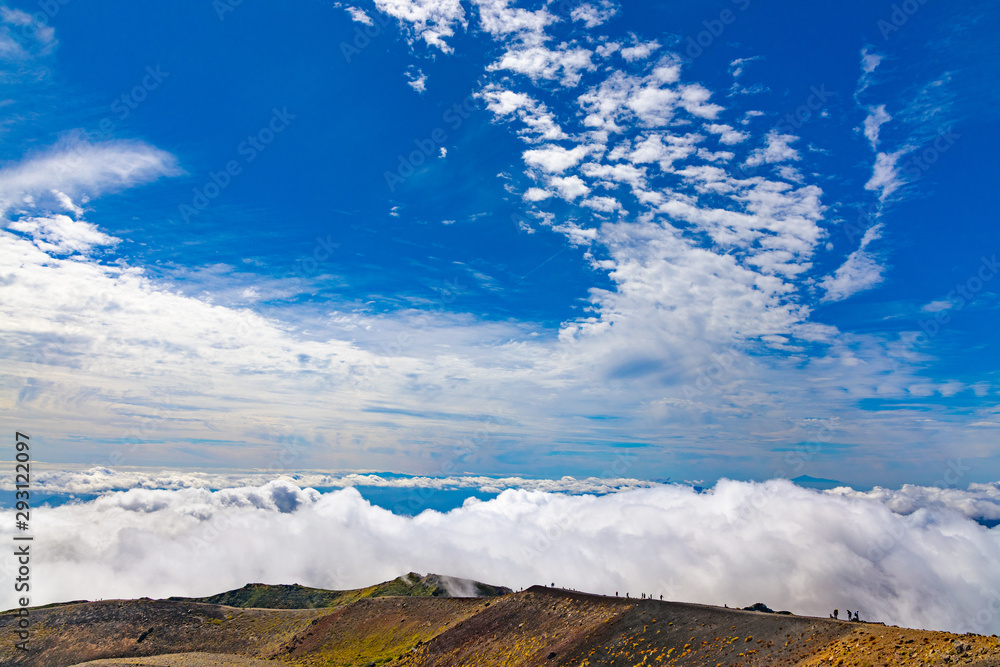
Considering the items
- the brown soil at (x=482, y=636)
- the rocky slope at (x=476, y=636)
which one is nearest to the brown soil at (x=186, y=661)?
the rocky slope at (x=476, y=636)

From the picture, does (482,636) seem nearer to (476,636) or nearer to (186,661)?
(476,636)

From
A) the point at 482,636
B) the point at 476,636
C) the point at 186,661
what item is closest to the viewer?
the point at 482,636

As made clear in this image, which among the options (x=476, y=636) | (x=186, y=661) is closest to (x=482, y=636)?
(x=476, y=636)

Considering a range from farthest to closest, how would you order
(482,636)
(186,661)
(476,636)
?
(186,661), (476,636), (482,636)

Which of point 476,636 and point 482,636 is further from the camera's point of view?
point 476,636

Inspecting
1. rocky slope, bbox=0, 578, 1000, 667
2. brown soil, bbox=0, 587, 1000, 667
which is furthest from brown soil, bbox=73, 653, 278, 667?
brown soil, bbox=0, 587, 1000, 667

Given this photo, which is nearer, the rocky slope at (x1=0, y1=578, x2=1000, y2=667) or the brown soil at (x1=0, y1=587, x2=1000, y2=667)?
the brown soil at (x1=0, y1=587, x2=1000, y2=667)

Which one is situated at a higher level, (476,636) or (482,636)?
(482,636)

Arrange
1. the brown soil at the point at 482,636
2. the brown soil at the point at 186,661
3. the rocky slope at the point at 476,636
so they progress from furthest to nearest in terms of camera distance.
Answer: the brown soil at the point at 186,661, the rocky slope at the point at 476,636, the brown soil at the point at 482,636

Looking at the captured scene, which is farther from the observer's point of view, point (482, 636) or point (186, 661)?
point (186, 661)

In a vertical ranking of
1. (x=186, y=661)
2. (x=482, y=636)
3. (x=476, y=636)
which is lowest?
(x=186, y=661)

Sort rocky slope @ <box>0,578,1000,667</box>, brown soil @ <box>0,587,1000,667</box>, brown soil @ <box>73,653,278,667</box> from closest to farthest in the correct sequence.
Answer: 1. brown soil @ <box>0,587,1000,667</box>
2. rocky slope @ <box>0,578,1000,667</box>
3. brown soil @ <box>73,653,278,667</box>

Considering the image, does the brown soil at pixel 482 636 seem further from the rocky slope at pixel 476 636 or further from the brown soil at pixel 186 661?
the brown soil at pixel 186 661

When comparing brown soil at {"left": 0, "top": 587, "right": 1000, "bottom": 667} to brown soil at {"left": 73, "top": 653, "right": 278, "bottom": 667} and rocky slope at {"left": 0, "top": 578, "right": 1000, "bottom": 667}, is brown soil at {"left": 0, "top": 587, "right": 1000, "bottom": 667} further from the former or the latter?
brown soil at {"left": 73, "top": 653, "right": 278, "bottom": 667}
